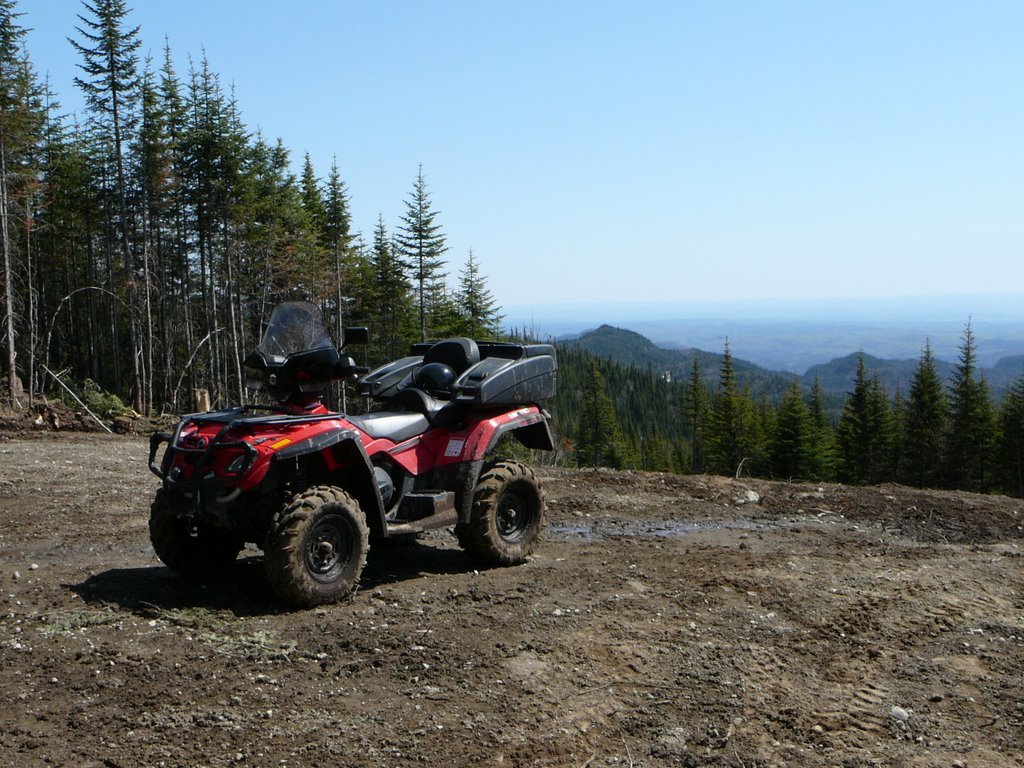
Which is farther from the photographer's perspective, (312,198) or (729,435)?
(729,435)

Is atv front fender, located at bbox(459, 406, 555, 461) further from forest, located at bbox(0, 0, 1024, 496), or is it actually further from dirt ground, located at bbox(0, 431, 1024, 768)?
forest, located at bbox(0, 0, 1024, 496)

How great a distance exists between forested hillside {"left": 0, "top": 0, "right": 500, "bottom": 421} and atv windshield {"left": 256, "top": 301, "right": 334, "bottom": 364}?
800 inches

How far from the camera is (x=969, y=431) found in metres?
56.1

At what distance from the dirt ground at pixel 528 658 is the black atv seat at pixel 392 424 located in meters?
1.19

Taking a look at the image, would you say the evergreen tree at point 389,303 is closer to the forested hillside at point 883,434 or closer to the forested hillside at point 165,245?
the forested hillside at point 165,245

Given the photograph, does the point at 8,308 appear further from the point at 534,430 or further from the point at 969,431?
the point at 969,431

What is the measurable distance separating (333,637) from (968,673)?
4044 millimetres

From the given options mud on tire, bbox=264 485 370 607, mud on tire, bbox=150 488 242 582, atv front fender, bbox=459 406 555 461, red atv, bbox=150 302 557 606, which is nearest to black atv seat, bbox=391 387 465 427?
red atv, bbox=150 302 557 606

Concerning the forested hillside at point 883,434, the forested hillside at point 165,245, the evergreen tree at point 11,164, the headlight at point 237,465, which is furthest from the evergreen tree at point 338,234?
the headlight at point 237,465

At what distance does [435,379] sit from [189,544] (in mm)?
2324

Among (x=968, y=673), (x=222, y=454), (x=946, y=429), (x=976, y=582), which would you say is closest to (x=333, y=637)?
(x=222, y=454)

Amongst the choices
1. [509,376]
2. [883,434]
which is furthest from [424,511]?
[883,434]

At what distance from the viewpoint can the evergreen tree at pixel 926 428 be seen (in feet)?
189

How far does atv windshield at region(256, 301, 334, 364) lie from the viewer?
6.20 m
